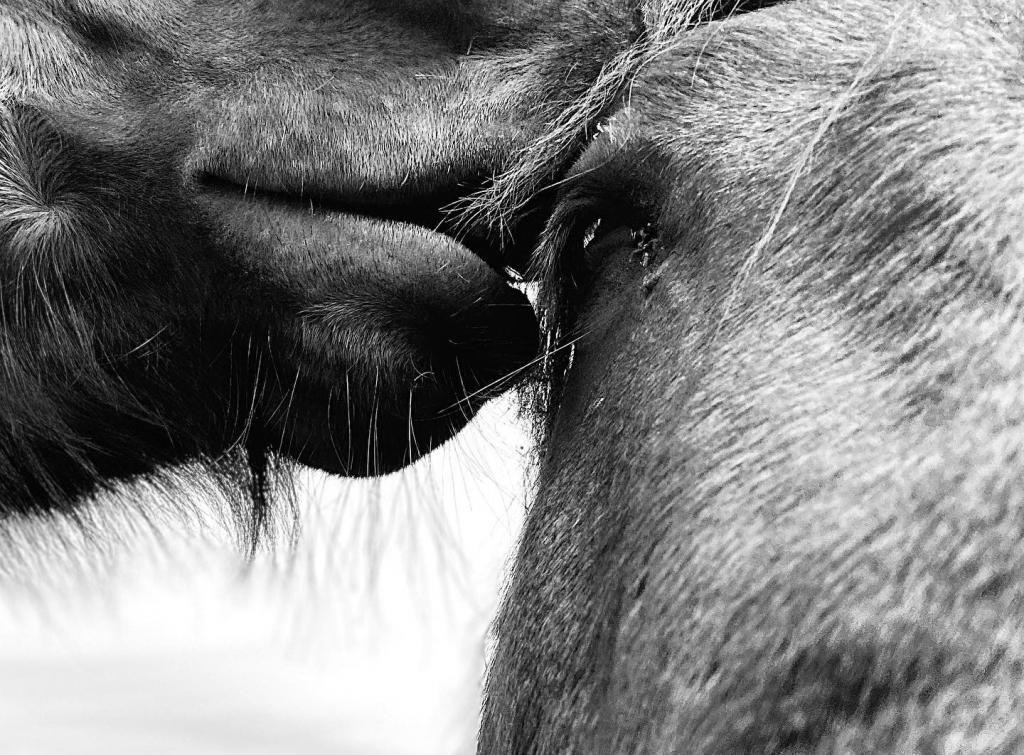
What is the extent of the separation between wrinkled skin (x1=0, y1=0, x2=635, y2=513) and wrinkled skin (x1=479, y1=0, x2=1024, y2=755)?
10 cm

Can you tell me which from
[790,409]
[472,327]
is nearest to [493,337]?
[472,327]

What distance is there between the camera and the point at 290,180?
1.20m

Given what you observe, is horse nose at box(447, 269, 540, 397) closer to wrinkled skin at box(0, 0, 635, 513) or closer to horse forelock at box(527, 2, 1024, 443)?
wrinkled skin at box(0, 0, 635, 513)

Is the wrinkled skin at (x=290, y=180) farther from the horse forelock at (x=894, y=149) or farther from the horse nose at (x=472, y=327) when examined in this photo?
the horse forelock at (x=894, y=149)

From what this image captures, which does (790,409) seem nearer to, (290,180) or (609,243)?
(609,243)

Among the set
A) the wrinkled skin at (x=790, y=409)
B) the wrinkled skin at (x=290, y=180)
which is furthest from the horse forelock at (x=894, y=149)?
the wrinkled skin at (x=290, y=180)

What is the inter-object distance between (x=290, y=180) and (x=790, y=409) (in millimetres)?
541

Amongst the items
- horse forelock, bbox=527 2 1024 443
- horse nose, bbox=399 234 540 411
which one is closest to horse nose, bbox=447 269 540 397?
horse nose, bbox=399 234 540 411

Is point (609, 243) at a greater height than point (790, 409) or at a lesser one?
greater

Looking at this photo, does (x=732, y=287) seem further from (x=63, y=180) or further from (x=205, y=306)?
(x=63, y=180)

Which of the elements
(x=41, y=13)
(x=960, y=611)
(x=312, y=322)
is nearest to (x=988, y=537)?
(x=960, y=611)

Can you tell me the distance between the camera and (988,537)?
789mm

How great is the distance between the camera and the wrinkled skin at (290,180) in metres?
1.20

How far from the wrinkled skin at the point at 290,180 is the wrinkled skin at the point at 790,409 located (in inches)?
4.1
